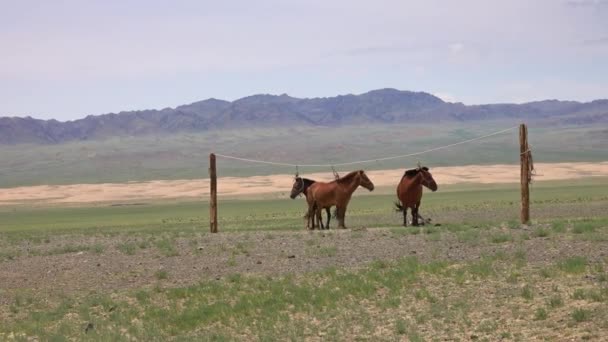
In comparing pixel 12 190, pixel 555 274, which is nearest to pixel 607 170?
pixel 12 190

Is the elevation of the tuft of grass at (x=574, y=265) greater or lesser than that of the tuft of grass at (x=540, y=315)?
greater

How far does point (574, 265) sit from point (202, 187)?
81369 millimetres

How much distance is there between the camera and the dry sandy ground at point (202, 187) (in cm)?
8106

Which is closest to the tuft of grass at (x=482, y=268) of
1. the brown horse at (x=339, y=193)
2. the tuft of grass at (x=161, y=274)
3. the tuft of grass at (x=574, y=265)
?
the tuft of grass at (x=574, y=265)

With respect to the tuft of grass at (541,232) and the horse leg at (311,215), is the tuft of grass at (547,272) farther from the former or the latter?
the horse leg at (311,215)

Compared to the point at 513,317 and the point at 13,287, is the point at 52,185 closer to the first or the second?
the point at 13,287

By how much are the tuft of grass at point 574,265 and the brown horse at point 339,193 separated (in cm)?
1016

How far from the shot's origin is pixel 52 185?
11444 cm

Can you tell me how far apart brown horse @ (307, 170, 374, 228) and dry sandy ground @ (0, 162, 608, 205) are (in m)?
53.9

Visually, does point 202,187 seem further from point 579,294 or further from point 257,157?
point 579,294

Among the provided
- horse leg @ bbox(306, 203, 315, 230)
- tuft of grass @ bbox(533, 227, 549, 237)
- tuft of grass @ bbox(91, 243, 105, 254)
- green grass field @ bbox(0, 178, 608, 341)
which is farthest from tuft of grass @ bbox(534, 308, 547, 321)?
horse leg @ bbox(306, 203, 315, 230)

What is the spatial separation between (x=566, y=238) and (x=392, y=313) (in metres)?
5.09

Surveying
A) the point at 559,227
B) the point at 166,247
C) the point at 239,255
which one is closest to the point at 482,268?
the point at 559,227

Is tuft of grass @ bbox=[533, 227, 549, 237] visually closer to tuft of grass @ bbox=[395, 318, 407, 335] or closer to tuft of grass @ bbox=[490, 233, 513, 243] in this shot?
tuft of grass @ bbox=[490, 233, 513, 243]
